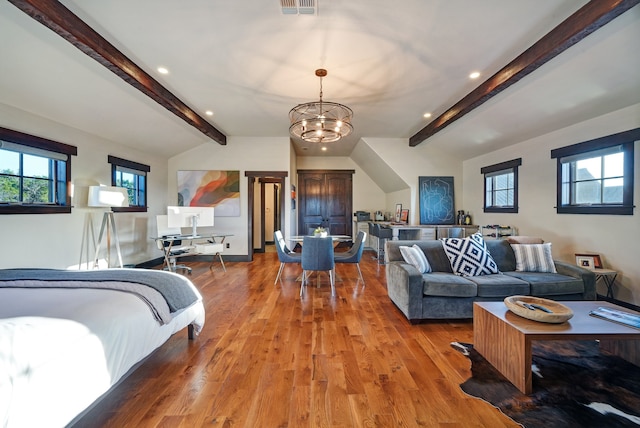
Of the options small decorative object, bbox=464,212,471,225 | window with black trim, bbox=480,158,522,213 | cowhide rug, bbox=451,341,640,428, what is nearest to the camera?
cowhide rug, bbox=451,341,640,428

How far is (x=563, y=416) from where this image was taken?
1487mm

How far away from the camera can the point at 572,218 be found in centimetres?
367

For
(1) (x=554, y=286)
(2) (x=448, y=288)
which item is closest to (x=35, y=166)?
(2) (x=448, y=288)

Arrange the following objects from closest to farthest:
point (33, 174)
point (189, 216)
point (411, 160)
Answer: point (33, 174)
point (189, 216)
point (411, 160)

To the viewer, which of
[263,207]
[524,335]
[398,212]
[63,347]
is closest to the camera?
[63,347]

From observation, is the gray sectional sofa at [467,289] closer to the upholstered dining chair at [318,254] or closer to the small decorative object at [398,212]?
the upholstered dining chair at [318,254]

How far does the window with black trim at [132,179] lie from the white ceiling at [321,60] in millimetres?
501

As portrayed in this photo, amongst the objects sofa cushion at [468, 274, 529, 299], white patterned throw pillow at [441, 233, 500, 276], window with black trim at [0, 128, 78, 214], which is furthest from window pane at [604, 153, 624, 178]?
window with black trim at [0, 128, 78, 214]

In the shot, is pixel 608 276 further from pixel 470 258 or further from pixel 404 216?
pixel 404 216

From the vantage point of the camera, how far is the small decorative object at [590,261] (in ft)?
10.5

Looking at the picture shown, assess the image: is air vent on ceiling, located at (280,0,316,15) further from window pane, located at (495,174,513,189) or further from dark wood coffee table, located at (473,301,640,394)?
window pane, located at (495,174,513,189)

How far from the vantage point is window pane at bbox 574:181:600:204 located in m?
3.44

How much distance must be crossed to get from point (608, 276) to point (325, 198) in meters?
5.93

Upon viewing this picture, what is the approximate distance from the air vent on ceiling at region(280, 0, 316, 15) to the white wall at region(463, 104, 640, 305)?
3.62m
